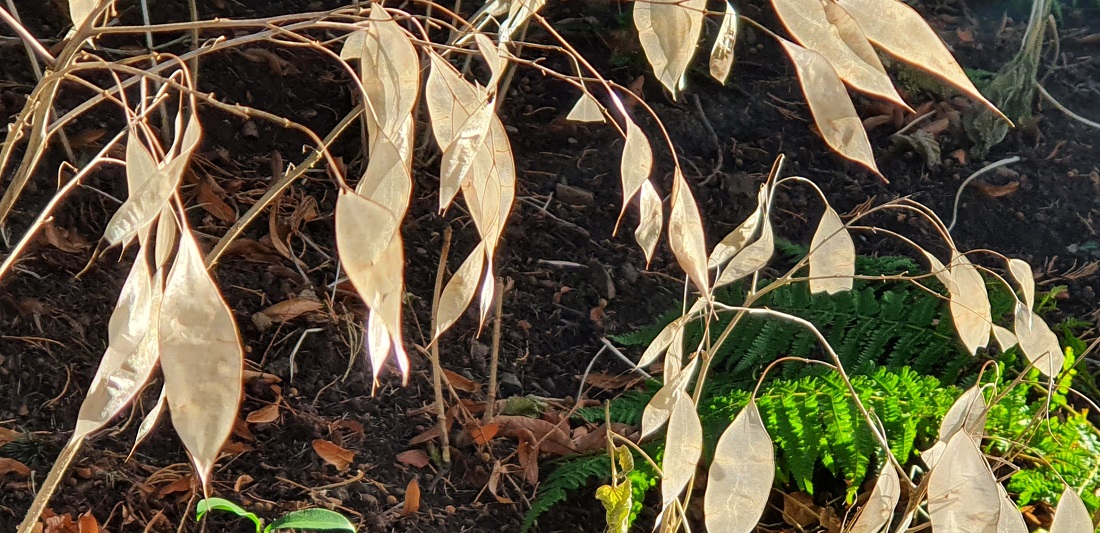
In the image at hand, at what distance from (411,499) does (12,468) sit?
519 millimetres

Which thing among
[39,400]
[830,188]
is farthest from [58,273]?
[830,188]

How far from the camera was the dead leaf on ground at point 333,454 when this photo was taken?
1.15 m

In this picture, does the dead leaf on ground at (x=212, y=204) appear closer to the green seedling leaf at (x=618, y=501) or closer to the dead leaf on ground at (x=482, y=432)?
the dead leaf on ground at (x=482, y=432)

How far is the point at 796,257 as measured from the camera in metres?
1.48

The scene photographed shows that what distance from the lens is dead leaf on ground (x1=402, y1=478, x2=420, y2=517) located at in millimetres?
1118

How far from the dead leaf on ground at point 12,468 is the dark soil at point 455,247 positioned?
10 mm

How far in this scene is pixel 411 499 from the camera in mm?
1125

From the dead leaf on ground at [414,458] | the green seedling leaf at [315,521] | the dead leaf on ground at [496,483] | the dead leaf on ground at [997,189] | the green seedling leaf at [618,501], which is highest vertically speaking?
the green seedling leaf at [618,501]

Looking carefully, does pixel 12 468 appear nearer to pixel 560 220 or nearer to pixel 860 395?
pixel 560 220

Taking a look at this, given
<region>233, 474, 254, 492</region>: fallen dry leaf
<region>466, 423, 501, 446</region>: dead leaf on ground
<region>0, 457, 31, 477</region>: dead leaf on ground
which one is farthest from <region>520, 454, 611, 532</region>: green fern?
<region>0, 457, 31, 477</region>: dead leaf on ground

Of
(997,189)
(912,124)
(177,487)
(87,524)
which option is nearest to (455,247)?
(177,487)

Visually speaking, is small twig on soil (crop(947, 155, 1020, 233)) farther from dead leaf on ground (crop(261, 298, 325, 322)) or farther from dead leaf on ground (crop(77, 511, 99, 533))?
dead leaf on ground (crop(77, 511, 99, 533))

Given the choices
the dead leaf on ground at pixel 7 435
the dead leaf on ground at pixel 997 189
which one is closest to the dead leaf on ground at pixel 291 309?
the dead leaf on ground at pixel 7 435

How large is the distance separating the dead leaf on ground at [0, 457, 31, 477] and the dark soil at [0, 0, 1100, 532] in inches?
0.4
